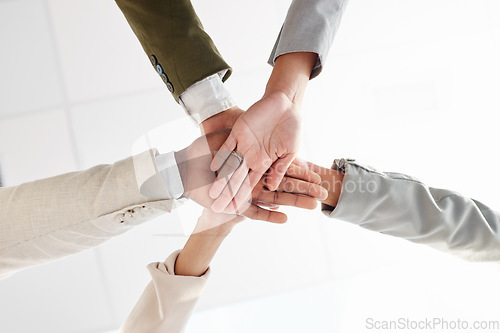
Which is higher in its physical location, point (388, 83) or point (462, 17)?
point (462, 17)

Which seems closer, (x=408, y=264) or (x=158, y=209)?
(x=158, y=209)

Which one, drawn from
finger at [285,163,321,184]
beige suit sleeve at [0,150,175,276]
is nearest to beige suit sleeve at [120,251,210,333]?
beige suit sleeve at [0,150,175,276]

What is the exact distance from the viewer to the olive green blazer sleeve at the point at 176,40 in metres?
0.77

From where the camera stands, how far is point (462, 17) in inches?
51.3

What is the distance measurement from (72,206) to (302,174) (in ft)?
1.23

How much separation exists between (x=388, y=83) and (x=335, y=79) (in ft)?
0.56

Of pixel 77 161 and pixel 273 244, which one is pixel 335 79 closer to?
pixel 273 244

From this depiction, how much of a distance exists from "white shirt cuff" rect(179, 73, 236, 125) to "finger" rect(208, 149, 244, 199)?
0.14 metres

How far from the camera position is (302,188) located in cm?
74

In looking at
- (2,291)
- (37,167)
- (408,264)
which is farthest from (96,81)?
(408,264)

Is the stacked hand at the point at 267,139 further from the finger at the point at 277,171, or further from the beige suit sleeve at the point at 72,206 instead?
→ the beige suit sleeve at the point at 72,206

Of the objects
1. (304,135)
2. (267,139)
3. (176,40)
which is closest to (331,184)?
(267,139)

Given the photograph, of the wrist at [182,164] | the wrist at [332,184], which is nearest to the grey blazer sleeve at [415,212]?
the wrist at [332,184]

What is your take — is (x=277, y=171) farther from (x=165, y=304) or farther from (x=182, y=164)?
(x=165, y=304)
